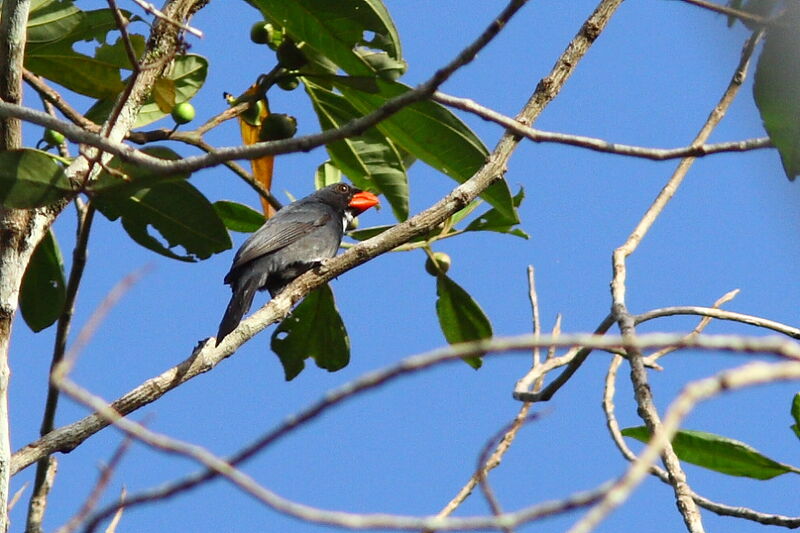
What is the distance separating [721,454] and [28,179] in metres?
2.41

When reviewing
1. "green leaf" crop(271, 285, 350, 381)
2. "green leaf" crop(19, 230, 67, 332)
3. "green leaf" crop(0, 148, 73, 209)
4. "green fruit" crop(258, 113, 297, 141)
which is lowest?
"green leaf" crop(0, 148, 73, 209)

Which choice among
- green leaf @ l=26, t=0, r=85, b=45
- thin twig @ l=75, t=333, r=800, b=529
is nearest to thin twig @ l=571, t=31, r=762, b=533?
thin twig @ l=75, t=333, r=800, b=529

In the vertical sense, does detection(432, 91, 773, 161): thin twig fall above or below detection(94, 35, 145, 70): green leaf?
below

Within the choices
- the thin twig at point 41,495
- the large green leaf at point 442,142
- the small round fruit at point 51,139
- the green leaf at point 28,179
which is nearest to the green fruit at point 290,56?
the large green leaf at point 442,142

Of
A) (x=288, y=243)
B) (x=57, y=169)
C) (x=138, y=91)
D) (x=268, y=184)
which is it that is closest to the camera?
(x=57, y=169)

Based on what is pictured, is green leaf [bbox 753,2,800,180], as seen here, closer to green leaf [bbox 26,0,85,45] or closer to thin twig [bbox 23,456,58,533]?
thin twig [bbox 23,456,58,533]

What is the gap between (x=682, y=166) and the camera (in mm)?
3242

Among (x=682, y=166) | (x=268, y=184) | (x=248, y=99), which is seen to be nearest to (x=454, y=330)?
(x=268, y=184)

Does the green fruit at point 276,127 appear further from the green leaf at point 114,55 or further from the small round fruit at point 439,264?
the small round fruit at point 439,264

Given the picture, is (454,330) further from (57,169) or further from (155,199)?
(57,169)

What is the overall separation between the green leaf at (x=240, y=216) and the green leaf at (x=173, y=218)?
38.8 inches

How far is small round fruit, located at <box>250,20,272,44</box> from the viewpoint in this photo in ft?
14.3

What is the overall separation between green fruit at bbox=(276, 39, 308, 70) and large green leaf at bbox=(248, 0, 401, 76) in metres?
0.40

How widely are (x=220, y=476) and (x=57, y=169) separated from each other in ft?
7.15
